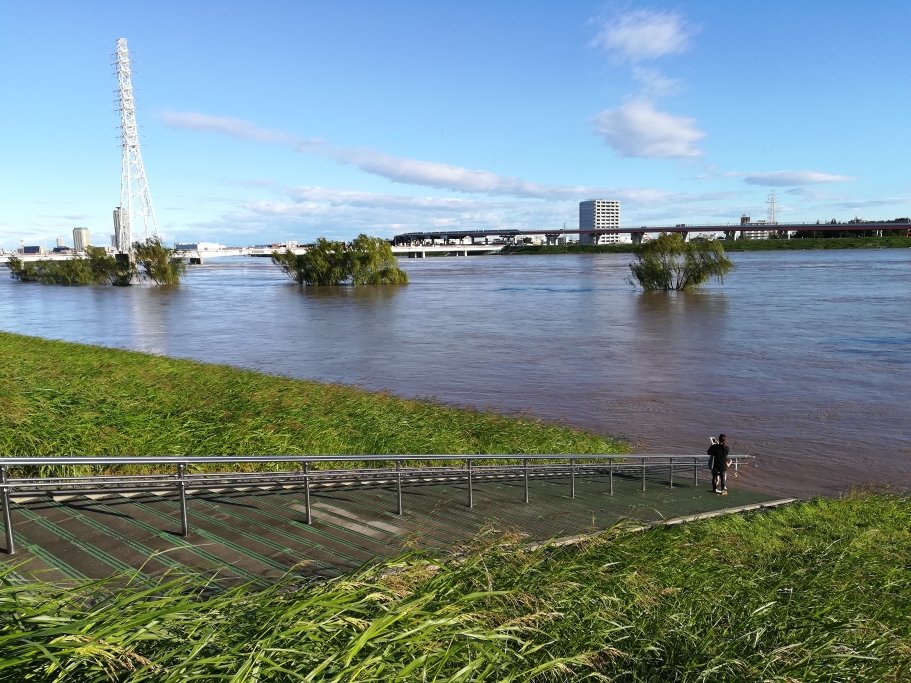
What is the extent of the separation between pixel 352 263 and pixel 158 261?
77.0 ft

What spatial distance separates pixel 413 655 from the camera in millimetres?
3004

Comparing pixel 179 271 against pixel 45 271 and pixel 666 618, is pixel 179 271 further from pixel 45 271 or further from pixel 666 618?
pixel 666 618

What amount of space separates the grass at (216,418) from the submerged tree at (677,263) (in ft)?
140

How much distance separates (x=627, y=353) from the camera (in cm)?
2644

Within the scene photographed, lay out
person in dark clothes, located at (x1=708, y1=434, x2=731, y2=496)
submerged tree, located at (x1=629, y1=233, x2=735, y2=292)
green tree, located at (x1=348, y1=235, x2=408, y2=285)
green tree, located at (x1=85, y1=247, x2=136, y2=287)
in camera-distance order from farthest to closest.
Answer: green tree, located at (x1=85, y1=247, x2=136, y2=287)
green tree, located at (x1=348, y1=235, x2=408, y2=285)
submerged tree, located at (x1=629, y1=233, x2=735, y2=292)
person in dark clothes, located at (x1=708, y1=434, x2=731, y2=496)

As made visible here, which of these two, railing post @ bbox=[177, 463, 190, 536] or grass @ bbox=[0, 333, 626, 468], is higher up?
railing post @ bbox=[177, 463, 190, 536]

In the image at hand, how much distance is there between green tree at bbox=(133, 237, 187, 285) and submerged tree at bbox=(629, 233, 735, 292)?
50337mm

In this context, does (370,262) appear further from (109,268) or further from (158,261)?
(109,268)

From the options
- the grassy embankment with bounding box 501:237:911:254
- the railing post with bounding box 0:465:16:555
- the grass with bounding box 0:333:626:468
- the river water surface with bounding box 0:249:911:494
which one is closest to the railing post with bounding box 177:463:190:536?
the railing post with bounding box 0:465:16:555

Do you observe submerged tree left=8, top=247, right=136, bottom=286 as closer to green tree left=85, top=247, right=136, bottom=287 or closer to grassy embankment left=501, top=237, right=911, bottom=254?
green tree left=85, top=247, right=136, bottom=287

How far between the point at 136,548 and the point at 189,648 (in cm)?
280

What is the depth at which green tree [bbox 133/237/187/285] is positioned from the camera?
74625 millimetres

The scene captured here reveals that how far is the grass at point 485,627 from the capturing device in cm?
273

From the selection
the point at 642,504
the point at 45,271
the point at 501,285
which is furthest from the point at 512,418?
the point at 45,271
